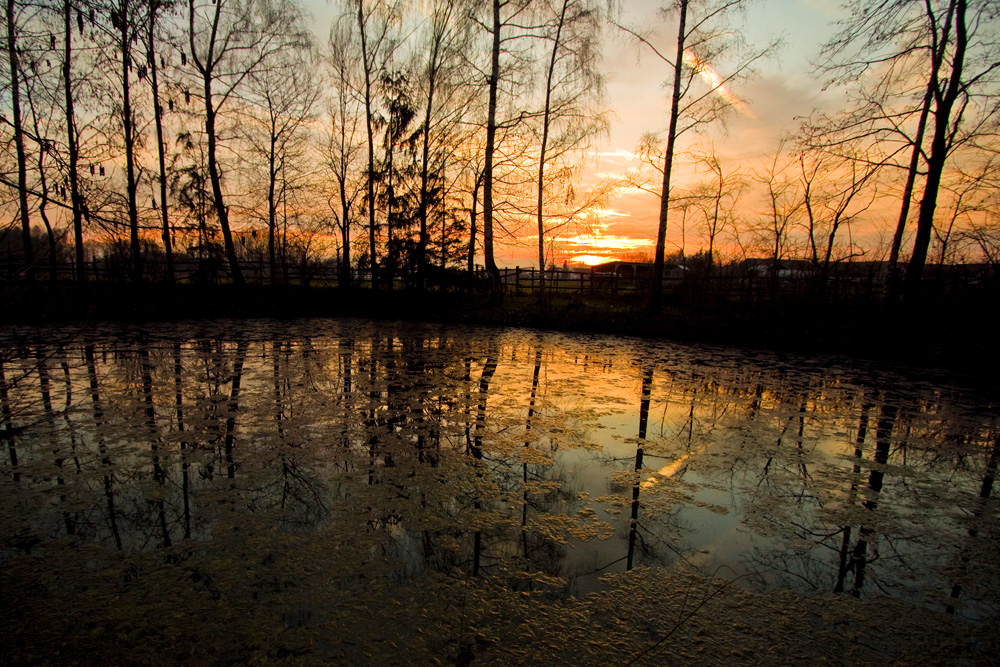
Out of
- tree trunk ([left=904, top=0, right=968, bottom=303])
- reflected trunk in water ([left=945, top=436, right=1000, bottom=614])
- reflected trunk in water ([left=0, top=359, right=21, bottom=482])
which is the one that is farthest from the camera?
tree trunk ([left=904, top=0, right=968, bottom=303])

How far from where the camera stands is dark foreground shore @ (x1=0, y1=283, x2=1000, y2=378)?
9.81 metres

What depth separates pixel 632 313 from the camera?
44.7ft

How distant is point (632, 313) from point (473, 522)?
452 inches

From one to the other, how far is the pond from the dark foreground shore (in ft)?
14.0

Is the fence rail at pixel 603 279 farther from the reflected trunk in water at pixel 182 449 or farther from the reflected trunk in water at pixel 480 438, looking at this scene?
the reflected trunk in water at pixel 480 438

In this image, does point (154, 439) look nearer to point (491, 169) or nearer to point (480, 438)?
point (480, 438)

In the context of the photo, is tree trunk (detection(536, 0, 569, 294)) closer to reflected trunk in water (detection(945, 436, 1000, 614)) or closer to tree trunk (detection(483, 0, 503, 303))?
tree trunk (detection(483, 0, 503, 303))

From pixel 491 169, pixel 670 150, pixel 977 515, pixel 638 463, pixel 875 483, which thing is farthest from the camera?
pixel 491 169

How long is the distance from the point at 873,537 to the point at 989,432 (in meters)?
4.04

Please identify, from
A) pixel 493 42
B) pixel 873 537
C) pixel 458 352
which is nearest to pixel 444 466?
pixel 873 537

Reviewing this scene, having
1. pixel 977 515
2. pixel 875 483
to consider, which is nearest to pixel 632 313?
pixel 875 483

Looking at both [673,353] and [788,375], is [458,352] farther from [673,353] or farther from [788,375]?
[788,375]

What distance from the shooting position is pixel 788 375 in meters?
8.27

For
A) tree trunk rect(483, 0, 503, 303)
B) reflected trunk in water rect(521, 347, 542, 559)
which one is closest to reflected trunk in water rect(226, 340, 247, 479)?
reflected trunk in water rect(521, 347, 542, 559)
